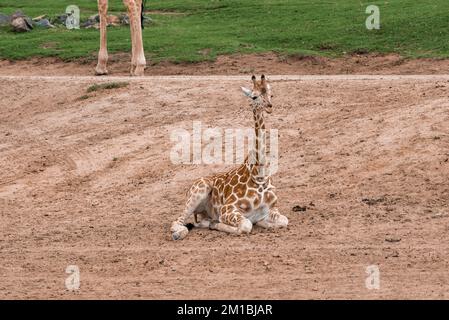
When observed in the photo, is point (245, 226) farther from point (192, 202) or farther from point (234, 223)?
point (192, 202)

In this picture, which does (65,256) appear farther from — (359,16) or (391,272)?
(359,16)

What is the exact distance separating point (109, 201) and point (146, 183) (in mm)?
601

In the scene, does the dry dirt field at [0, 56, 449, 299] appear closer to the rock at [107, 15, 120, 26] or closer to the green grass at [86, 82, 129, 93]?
the green grass at [86, 82, 129, 93]

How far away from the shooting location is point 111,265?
34.3ft

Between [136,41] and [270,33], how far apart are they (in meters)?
5.49

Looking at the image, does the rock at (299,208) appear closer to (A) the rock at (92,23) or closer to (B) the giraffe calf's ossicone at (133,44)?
(B) the giraffe calf's ossicone at (133,44)

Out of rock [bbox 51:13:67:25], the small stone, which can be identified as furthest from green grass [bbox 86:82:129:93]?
rock [bbox 51:13:67:25]

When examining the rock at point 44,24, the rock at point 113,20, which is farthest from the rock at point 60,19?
the rock at point 113,20

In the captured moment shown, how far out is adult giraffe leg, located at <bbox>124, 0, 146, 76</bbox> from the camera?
2039 cm

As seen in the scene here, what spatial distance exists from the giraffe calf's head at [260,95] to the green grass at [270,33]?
10.8m

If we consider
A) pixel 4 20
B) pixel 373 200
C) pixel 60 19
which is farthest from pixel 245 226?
pixel 4 20

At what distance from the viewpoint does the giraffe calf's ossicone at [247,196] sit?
11.1 meters

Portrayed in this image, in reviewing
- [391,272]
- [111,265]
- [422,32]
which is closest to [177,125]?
[111,265]

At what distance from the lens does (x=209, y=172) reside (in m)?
13.8
